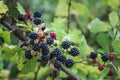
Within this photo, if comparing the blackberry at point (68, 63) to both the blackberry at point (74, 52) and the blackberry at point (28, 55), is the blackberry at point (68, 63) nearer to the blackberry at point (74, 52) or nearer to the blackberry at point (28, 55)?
the blackberry at point (74, 52)

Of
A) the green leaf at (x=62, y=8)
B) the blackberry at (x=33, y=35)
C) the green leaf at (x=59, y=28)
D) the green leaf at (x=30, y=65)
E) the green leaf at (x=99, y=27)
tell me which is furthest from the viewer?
the green leaf at (x=62, y=8)

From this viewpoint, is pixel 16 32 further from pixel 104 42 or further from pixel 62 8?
pixel 62 8

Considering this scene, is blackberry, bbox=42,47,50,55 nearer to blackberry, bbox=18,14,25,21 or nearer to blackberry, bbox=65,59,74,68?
blackberry, bbox=65,59,74,68

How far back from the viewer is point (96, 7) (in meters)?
3.44

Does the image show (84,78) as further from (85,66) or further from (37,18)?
(37,18)

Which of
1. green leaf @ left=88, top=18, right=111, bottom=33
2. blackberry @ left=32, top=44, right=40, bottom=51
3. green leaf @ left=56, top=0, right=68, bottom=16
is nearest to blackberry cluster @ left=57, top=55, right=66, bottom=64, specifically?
blackberry @ left=32, top=44, right=40, bottom=51

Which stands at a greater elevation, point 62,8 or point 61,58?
point 62,8

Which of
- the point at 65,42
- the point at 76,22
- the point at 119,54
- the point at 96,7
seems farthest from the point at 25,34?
the point at 96,7

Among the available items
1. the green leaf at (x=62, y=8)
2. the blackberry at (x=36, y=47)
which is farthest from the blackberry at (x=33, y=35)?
the green leaf at (x=62, y=8)

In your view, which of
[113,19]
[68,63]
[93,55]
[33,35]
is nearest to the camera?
[33,35]

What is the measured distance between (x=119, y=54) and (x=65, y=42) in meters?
0.26

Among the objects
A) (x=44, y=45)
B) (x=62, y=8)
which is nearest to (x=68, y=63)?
(x=44, y=45)

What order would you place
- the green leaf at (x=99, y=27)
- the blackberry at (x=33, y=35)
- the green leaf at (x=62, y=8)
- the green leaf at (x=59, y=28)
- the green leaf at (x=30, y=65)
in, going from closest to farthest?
the blackberry at (x=33, y=35) → the green leaf at (x=30, y=65) → the green leaf at (x=59, y=28) → the green leaf at (x=99, y=27) → the green leaf at (x=62, y=8)

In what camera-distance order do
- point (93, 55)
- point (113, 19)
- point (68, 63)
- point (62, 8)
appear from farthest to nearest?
point (62, 8), point (113, 19), point (93, 55), point (68, 63)
